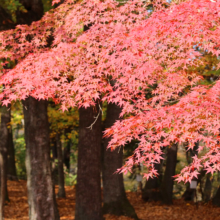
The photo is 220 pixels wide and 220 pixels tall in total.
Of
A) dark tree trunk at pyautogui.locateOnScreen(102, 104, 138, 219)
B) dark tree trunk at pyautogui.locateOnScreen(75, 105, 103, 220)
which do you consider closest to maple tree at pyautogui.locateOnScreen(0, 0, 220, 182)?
dark tree trunk at pyautogui.locateOnScreen(75, 105, 103, 220)

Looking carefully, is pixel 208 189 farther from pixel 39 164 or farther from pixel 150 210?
pixel 39 164

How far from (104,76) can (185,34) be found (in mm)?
2109

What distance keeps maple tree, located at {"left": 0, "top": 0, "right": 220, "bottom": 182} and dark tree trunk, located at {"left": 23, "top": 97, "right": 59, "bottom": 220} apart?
5.09 ft

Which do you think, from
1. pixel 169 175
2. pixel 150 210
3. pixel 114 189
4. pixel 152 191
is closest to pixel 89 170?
pixel 114 189

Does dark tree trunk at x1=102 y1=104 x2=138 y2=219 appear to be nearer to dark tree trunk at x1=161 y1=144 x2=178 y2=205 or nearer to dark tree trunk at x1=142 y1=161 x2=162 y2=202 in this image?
dark tree trunk at x1=161 y1=144 x2=178 y2=205

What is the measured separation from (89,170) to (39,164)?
4.90ft

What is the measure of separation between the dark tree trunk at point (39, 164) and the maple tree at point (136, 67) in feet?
5.09

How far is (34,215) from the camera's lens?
7828 millimetres

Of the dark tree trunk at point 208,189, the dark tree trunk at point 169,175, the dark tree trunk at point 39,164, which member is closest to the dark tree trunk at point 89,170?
the dark tree trunk at point 39,164

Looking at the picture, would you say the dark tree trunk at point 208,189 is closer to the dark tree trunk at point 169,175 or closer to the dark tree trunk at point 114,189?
the dark tree trunk at point 169,175

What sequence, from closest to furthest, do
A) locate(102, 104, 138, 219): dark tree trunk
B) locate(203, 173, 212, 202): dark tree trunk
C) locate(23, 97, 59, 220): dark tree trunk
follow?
locate(23, 97, 59, 220): dark tree trunk
locate(102, 104, 138, 219): dark tree trunk
locate(203, 173, 212, 202): dark tree trunk

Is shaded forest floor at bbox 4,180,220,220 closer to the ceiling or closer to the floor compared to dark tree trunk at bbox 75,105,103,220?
closer to the floor

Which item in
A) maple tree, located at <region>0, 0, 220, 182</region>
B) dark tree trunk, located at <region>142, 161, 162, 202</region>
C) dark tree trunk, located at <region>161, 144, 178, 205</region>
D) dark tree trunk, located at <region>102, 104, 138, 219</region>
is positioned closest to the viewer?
maple tree, located at <region>0, 0, 220, 182</region>

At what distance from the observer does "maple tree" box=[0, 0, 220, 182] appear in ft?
14.4
